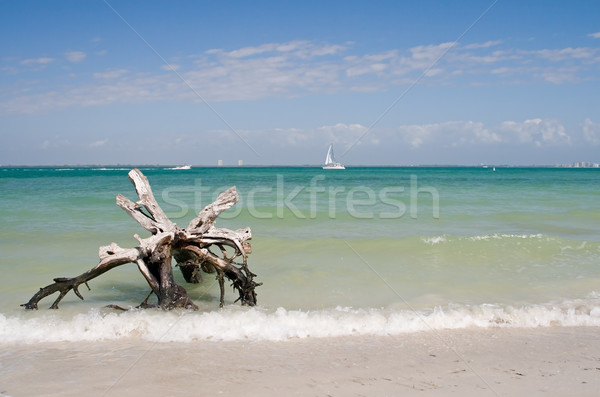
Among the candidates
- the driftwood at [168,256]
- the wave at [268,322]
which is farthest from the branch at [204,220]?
the wave at [268,322]

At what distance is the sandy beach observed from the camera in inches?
148

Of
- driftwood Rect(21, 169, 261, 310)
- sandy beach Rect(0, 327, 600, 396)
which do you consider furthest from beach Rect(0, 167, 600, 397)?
driftwood Rect(21, 169, 261, 310)

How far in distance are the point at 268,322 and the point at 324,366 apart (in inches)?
51.2

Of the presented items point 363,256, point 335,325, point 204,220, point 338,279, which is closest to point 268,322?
point 335,325

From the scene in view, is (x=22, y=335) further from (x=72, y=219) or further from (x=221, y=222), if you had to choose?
(x=72, y=219)

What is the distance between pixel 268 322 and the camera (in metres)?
5.37

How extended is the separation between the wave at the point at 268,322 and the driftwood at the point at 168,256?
0.30 m

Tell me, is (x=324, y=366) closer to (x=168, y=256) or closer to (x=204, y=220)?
→ (x=168, y=256)

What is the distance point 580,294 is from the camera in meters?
6.57

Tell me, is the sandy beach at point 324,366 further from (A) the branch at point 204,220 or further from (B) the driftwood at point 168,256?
(A) the branch at point 204,220

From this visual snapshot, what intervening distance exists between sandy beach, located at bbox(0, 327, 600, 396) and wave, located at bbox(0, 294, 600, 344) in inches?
7.6

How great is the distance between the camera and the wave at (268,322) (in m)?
5.06

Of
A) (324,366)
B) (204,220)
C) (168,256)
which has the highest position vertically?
(204,220)

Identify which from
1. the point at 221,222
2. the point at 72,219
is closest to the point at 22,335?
the point at 221,222
